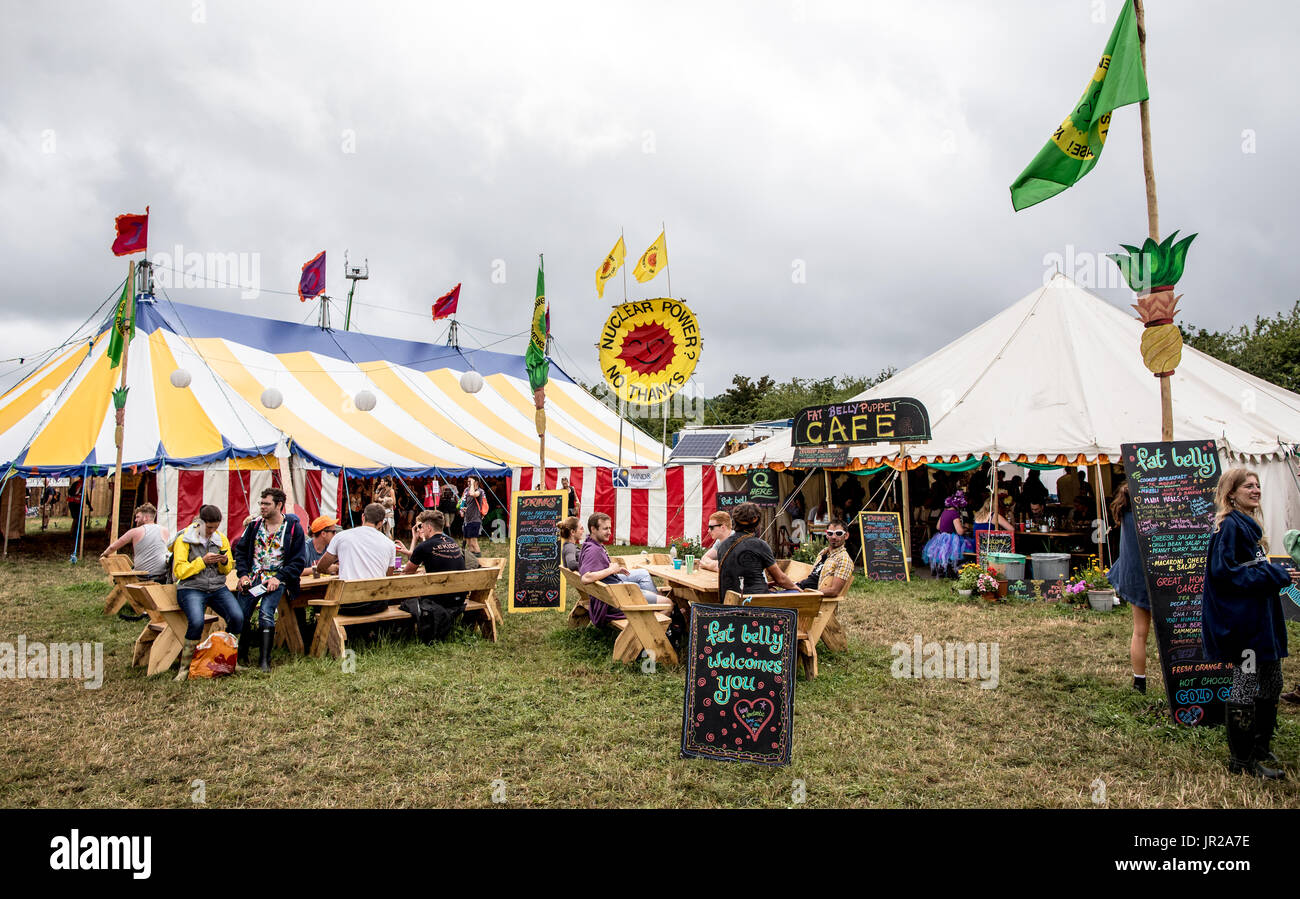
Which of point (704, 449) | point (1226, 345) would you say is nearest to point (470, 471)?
point (704, 449)

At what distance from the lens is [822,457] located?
1232cm

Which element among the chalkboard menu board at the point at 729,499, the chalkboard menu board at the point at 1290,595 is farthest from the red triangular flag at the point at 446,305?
the chalkboard menu board at the point at 1290,595

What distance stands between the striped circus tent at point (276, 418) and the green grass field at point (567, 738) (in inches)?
269

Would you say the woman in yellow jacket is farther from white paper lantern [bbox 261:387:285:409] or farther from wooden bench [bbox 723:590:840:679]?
white paper lantern [bbox 261:387:285:409]

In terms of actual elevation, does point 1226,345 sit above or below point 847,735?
above

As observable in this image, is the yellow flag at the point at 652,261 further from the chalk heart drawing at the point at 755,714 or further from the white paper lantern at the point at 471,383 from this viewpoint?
the chalk heart drawing at the point at 755,714

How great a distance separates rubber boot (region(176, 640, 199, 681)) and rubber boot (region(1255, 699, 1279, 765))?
653 centimetres

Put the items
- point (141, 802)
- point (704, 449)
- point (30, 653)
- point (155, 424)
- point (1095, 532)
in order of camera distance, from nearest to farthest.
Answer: point (141, 802)
point (30, 653)
point (1095, 532)
point (155, 424)
point (704, 449)

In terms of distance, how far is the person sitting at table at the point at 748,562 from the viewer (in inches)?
197

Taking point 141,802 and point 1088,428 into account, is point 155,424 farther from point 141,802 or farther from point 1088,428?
point 1088,428

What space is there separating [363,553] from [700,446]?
446 inches

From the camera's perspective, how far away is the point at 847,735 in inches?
177

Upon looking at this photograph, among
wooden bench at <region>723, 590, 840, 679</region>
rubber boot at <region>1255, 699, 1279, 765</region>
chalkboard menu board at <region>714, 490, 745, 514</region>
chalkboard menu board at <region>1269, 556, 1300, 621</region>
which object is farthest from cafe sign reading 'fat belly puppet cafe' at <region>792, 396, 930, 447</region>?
rubber boot at <region>1255, 699, 1279, 765</region>
